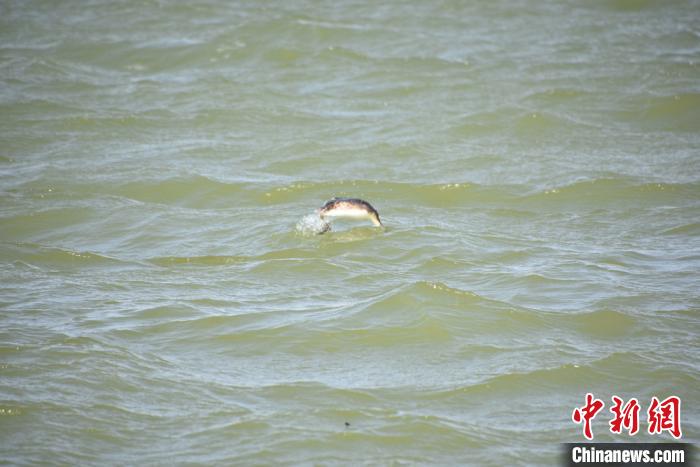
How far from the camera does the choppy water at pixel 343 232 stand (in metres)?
5.27

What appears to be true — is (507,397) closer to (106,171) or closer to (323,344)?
(323,344)

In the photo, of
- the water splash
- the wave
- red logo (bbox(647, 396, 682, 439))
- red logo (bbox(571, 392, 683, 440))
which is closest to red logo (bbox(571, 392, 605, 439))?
red logo (bbox(571, 392, 683, 440))

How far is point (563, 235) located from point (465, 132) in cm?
318

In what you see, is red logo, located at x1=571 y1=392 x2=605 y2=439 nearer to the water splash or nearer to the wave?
the water splash

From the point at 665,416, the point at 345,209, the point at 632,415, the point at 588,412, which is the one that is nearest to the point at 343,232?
the point at 345,209

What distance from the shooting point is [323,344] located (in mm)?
6148

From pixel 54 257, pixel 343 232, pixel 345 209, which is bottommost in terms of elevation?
pixel 54 257

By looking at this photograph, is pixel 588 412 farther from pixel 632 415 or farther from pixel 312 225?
pixel 312 225

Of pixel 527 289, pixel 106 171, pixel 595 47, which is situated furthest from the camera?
pixel 595 47

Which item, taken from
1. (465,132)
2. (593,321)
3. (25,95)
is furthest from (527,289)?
(25,95)

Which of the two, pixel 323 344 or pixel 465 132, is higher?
pixel 465 132

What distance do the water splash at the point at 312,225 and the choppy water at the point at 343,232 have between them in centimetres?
8

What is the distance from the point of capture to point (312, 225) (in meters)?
8.17

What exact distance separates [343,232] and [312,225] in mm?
272
